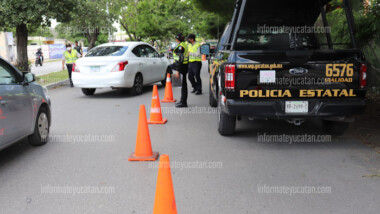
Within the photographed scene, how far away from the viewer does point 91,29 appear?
2730cm

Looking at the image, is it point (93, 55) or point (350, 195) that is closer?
point (350, 195)

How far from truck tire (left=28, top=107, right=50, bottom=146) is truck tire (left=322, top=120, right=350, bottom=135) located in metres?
4.84

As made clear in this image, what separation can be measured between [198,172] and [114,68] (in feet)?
23.8

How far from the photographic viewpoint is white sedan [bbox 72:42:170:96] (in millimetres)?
11375

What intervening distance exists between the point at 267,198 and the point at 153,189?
124 cm

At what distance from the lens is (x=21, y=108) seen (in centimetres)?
534

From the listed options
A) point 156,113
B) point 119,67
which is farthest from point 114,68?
point 156,113

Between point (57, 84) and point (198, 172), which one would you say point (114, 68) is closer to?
point (57, 84)

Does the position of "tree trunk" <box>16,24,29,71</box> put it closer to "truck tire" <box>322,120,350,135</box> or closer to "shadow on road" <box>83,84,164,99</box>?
"shadow on road" <box>83,84,164,99</box>

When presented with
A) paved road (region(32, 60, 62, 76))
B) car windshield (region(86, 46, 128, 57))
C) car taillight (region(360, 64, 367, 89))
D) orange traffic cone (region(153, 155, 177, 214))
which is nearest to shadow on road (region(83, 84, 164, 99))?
car windshield (region(86, 46, 128, 57))

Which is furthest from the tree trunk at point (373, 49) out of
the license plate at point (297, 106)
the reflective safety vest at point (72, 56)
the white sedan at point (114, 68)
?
the reflective safety vest at point (72, 56)

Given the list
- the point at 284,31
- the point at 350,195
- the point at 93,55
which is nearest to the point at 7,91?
the point at 350,195

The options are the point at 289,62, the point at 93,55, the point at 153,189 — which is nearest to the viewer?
the point at 153,189

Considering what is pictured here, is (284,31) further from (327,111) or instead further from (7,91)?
(7,91)
